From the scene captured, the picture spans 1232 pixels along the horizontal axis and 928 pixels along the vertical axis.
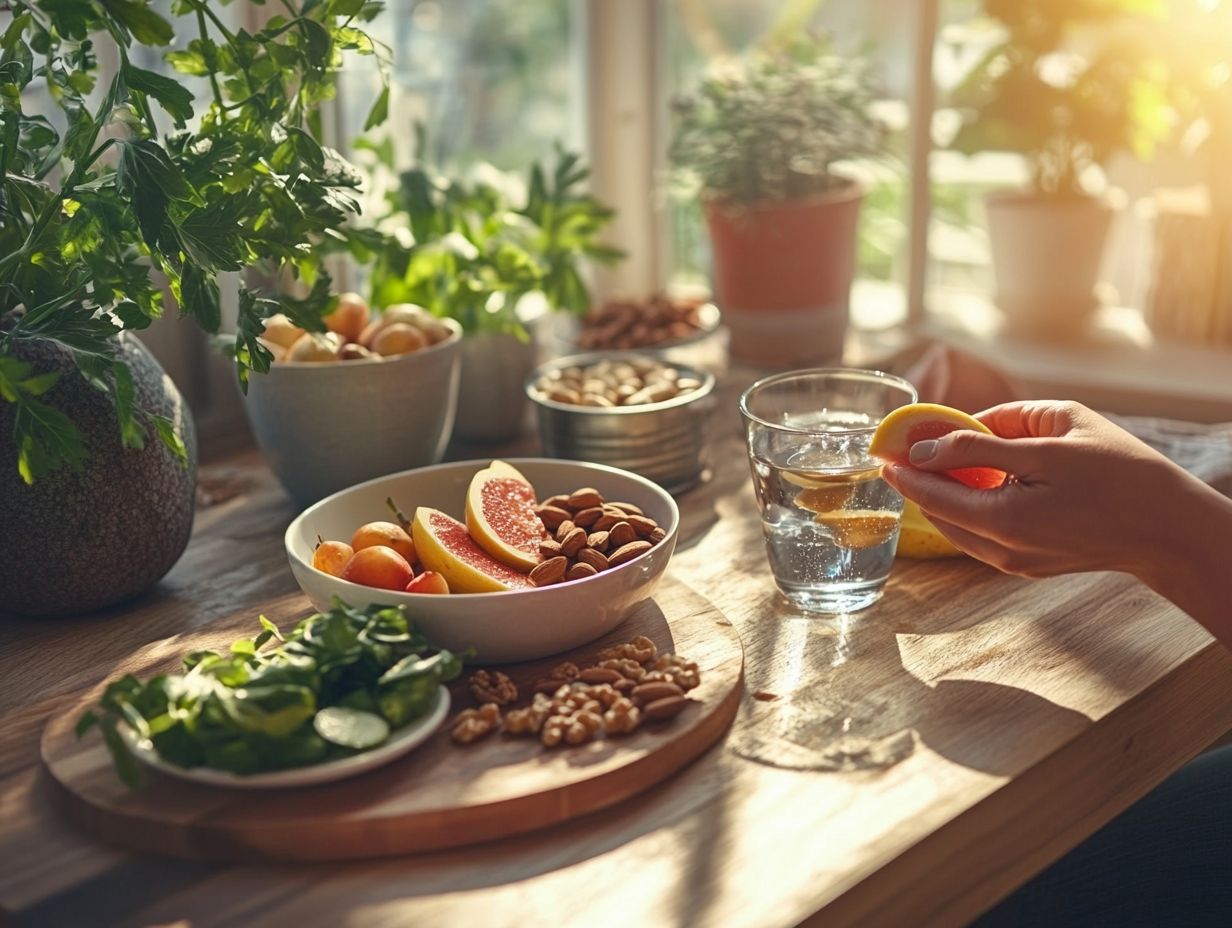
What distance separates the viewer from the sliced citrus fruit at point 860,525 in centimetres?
106

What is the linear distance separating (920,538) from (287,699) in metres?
0.60

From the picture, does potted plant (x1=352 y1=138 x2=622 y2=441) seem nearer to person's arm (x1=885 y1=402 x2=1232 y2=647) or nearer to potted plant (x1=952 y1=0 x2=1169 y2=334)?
person's arm (x1=885 y1=402 x2=1232 y2=647)

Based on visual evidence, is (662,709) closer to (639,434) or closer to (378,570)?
(378,570)

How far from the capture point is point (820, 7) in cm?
225

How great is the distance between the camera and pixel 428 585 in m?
0.97

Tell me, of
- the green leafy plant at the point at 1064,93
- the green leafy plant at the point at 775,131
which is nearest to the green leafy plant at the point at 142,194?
the green leafy plant at the point at 775,131

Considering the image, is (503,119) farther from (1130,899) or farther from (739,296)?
(1130,899)

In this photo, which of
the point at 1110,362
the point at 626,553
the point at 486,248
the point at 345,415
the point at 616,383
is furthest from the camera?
the point at 1110,362

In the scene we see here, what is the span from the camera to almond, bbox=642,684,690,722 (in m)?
0.89

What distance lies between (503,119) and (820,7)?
566 mm

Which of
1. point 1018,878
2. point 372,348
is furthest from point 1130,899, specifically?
point 372,348

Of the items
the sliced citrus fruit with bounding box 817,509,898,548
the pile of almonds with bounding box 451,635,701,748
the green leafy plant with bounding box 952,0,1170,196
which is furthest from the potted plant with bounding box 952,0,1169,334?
the pile of almonds with bounding box 451,635,701,748

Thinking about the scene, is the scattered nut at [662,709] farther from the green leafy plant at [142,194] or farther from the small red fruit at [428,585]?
the green leafy plant at [142,194]

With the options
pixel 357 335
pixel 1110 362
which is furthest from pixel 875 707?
pixel 1110 362
